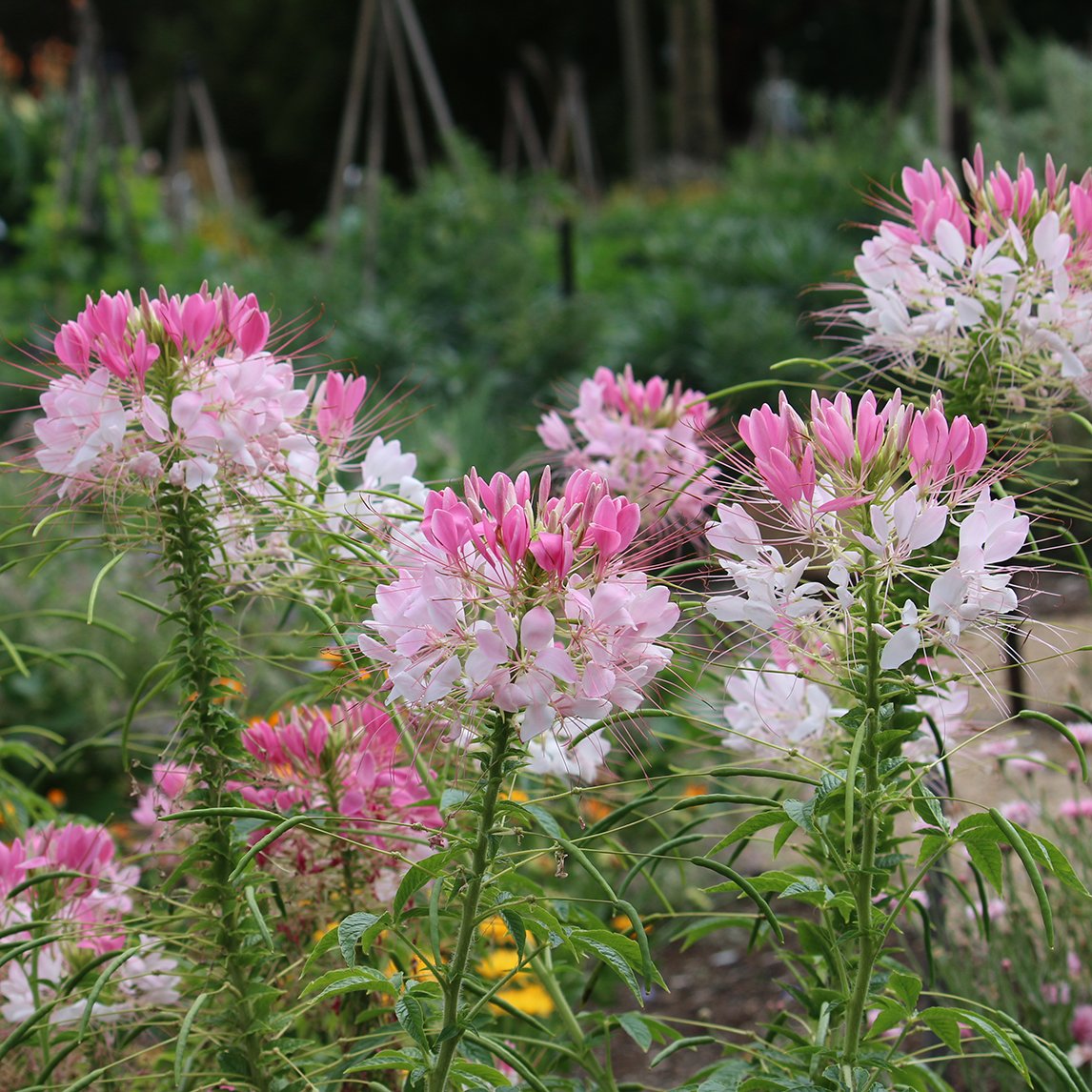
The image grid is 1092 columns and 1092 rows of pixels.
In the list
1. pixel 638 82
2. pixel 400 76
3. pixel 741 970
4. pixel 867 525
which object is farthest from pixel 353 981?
pixel 638 82

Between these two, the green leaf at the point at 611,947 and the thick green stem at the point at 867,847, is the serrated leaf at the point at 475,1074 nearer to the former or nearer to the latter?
the green leaf at the point at 611,947

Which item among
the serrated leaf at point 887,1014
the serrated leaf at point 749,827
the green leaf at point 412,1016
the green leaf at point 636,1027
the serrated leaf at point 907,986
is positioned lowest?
the green leaf at point 636,1027

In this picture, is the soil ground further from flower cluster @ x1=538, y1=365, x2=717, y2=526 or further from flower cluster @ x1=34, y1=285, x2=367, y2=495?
flower cluster @ x1=34, y1=285, x2=367, y2=495

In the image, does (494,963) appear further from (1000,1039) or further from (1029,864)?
(1029,864)

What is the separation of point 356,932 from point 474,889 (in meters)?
0.10

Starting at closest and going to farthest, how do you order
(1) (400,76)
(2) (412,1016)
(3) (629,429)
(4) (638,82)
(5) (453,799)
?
(2) (412,1016) → (5) (453,799) → (3) (629,429) → (1) (400,76) → (4) (638,82)

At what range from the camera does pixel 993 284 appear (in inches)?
48.9

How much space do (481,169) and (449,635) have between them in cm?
617

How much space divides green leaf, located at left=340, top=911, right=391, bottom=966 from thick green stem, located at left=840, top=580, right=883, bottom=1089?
40 cm

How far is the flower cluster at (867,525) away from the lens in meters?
0.93

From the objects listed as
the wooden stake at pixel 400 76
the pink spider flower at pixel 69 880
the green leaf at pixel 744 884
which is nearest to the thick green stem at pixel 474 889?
the green leaf at pixel 744 884

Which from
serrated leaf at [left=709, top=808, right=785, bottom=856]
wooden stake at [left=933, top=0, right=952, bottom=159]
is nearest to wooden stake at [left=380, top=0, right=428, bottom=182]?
wooden stake at [left=933, top=0, right=952, bottom=159]

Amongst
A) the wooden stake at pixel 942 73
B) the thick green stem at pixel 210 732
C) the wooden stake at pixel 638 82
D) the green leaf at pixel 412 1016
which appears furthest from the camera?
the wooden stake at pixel 638 82

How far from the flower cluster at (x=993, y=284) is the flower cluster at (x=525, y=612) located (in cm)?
51
